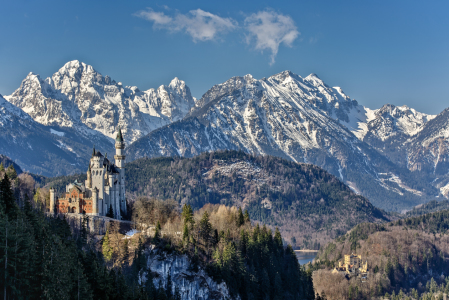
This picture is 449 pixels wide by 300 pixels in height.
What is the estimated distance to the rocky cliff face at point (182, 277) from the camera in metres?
140

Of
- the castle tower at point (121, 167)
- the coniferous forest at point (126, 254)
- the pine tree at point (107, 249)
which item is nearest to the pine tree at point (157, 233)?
the coniferous forest at point (126, 254)

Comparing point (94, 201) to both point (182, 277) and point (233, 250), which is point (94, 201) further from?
point (233, 250)

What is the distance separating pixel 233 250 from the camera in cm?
14238

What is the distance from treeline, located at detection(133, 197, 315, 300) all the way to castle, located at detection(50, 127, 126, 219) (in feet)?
23.6

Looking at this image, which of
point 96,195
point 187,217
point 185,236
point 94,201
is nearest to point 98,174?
point 96,195

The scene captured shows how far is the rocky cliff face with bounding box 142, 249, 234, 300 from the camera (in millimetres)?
139875

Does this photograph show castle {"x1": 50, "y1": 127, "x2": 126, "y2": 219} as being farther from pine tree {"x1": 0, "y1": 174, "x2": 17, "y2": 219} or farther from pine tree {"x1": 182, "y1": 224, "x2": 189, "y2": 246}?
pine tree {"x1": 0, "y1": 174, "x2": 17, "y2": 219}

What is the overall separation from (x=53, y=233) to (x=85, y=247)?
1499 centimetres

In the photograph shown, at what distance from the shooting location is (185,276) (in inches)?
5541

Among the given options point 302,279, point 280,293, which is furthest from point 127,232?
point 302,279

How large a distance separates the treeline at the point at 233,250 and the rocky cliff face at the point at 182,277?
1.64m

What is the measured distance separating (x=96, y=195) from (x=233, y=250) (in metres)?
40.7

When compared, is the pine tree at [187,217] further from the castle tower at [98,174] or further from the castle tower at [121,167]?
the castle tower at [121,167]

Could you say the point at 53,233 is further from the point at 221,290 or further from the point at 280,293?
the point at 280,293
